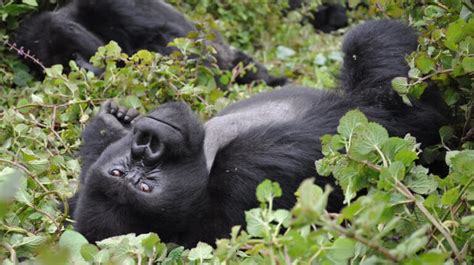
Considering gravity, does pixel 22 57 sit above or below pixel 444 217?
below

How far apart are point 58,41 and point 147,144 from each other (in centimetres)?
279

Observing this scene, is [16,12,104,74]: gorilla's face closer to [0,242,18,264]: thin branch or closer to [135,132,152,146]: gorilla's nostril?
[135,132,152,146]: gorilla's nostril

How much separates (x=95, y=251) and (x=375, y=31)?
5.02 feet

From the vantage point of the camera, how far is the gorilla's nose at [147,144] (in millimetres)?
2613

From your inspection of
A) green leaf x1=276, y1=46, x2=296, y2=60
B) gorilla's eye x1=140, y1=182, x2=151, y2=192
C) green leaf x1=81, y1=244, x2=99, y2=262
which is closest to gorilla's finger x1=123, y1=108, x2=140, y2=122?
gorilla's eye x1=140, y1=182, x2=151, y2=192

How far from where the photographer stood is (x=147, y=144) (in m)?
2.66

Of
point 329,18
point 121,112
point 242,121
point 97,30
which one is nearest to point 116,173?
point 242,121

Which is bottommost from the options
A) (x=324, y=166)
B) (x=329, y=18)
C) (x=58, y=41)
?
(x=329, y=18)

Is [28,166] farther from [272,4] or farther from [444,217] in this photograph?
[272,4]

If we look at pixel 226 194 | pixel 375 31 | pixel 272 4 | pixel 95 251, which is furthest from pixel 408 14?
pixel 272 4

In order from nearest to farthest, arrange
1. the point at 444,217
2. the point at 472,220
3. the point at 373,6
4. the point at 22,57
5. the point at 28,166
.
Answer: the point at 472,220
the point at 444,217
the point at 28,166
the point at 373,6
the point at 22,57

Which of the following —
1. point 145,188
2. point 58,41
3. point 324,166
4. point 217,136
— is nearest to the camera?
point 324,166

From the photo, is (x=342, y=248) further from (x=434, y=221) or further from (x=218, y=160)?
(x=218, y=160)

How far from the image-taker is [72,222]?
2.68 meters
